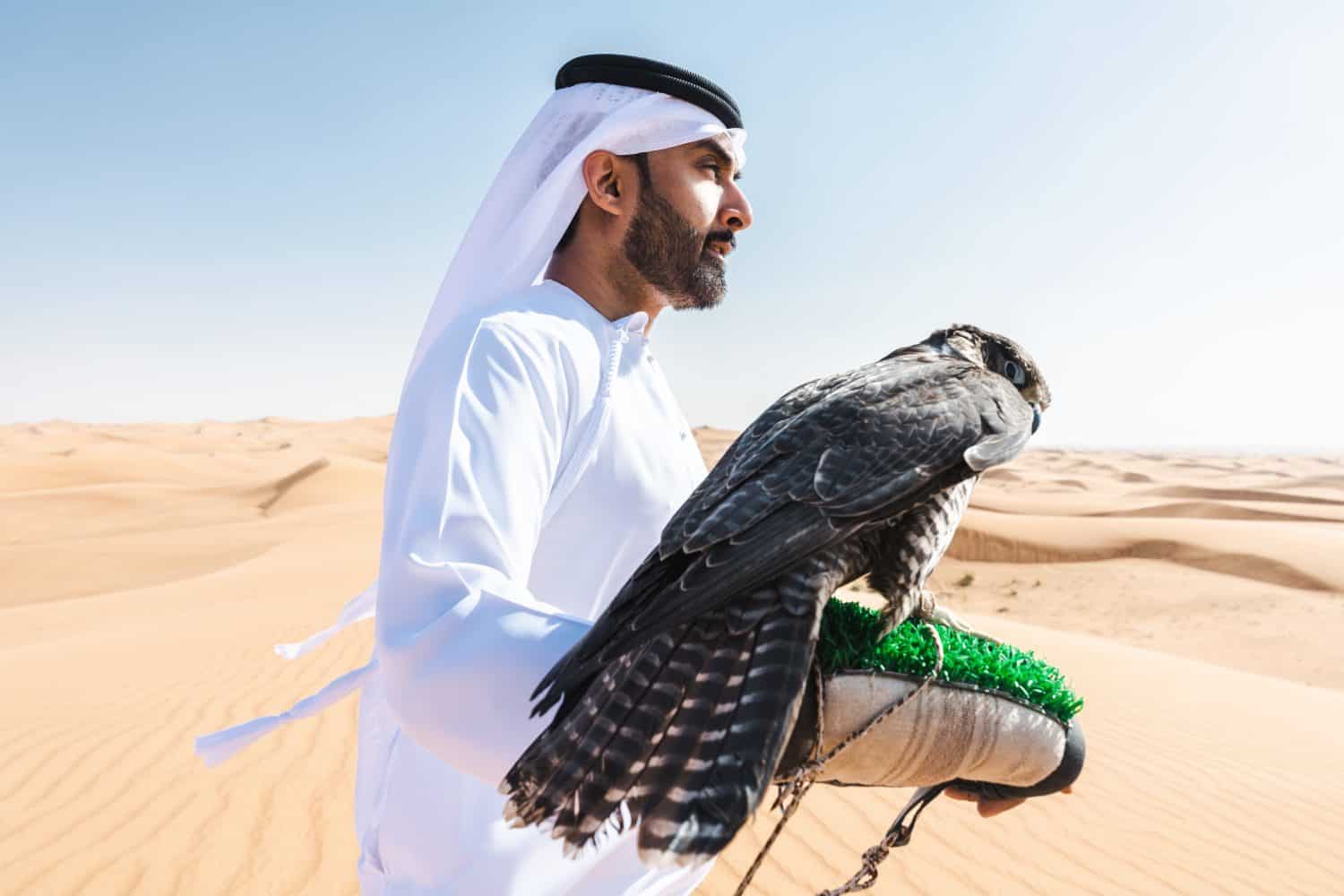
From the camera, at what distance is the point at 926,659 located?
1.21m

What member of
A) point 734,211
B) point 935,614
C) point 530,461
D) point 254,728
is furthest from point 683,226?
point 254,728

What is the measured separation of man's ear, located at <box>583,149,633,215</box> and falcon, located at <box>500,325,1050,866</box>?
705 millimetres

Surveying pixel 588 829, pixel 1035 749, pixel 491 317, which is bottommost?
pixel 1035 749

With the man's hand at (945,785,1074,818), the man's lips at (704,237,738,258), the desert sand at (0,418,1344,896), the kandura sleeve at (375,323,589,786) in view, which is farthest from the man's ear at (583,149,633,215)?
the man's hand at (945,785,1074,818)

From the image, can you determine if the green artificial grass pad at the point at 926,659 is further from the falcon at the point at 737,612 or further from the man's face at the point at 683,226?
the man's face at the point at 683,226

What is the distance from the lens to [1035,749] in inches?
49.3

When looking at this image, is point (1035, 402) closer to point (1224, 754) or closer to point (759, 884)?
point (759, 884)

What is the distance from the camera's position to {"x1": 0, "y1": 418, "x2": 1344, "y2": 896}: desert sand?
366 cm

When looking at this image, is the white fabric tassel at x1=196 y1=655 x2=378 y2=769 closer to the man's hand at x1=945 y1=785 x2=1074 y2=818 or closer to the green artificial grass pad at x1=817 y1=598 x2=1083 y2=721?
the green artificial grass pad at x1=817 y1=598 x2=1083 y2=721

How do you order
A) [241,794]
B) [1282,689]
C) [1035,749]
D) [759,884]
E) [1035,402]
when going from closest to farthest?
[1035,749], [1035,402], [759,884], [241,794], [1282,689]

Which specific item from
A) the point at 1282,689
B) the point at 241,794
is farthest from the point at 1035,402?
the point at 1282,689

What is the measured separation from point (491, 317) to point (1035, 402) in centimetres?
137

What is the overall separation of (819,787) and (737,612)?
372cm

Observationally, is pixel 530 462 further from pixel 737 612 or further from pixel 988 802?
pixel 988 802
